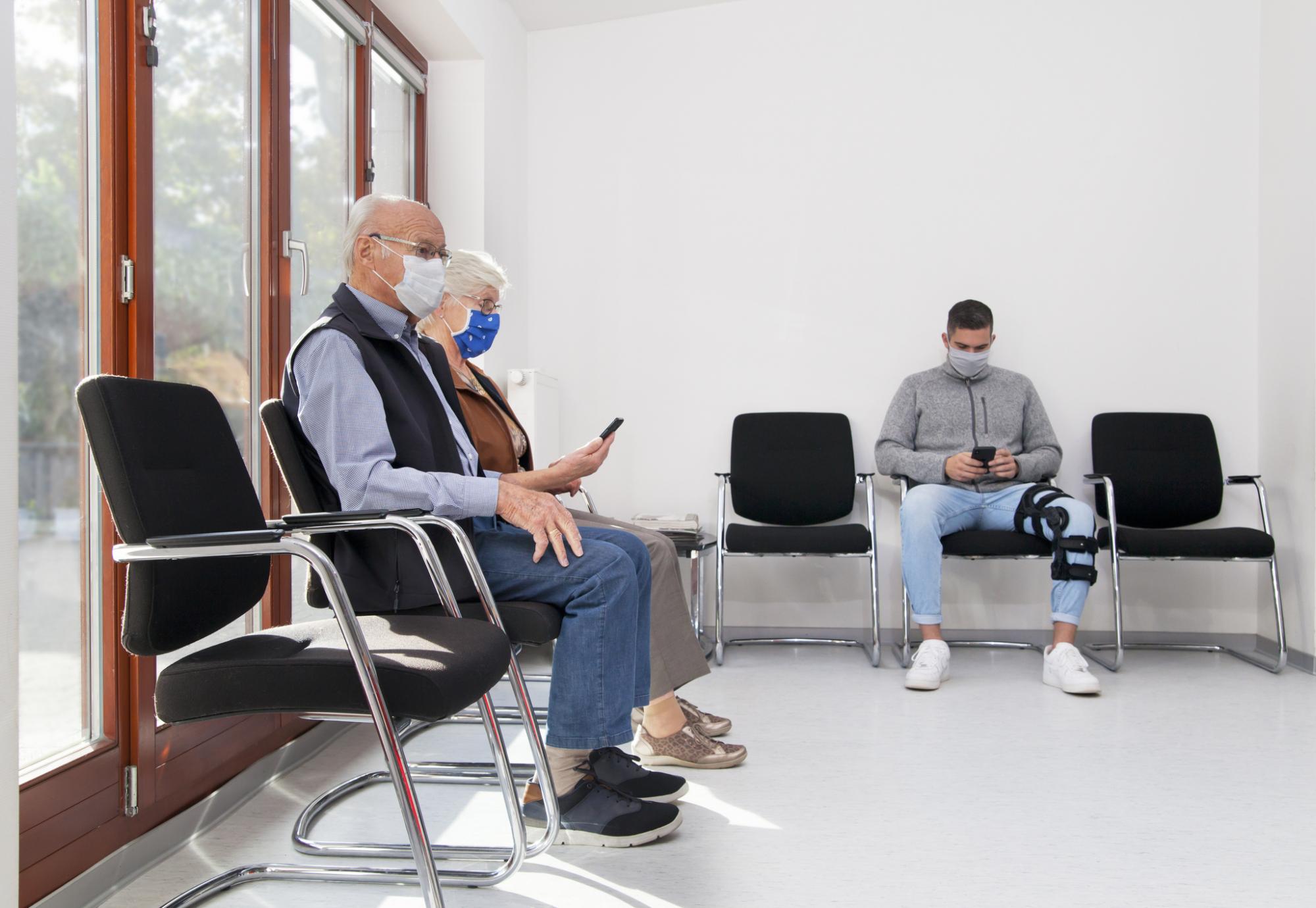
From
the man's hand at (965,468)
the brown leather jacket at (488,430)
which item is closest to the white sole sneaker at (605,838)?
the brown leather jacket at (488,430)

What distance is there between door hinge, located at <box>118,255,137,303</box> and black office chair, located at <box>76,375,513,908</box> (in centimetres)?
40

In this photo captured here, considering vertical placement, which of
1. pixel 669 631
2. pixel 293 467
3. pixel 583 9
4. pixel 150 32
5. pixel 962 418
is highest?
pixel 583 9

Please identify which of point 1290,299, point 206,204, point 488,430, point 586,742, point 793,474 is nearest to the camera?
point 586,742

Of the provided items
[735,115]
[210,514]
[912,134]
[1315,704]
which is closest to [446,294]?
[210,514]

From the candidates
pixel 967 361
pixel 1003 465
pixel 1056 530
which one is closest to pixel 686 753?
pixel 1056 530

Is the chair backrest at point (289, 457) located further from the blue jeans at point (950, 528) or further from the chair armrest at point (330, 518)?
the blue jeans at point (950, 528)

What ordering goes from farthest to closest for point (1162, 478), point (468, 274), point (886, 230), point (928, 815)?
1. point (886, 230)
2. point (1162, 478)
3. point (468, 274)
4. point (928, 815)

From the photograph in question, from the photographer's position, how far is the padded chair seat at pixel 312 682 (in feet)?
4.29

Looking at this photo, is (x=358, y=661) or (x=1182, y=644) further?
(x=1182, y=644)

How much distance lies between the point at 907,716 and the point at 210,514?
2.01 meters

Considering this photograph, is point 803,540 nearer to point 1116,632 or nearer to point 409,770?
point 1116,632

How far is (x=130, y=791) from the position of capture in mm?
1805

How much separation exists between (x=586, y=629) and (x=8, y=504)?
0.87 meters

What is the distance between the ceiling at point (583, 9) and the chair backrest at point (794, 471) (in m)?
1.76
